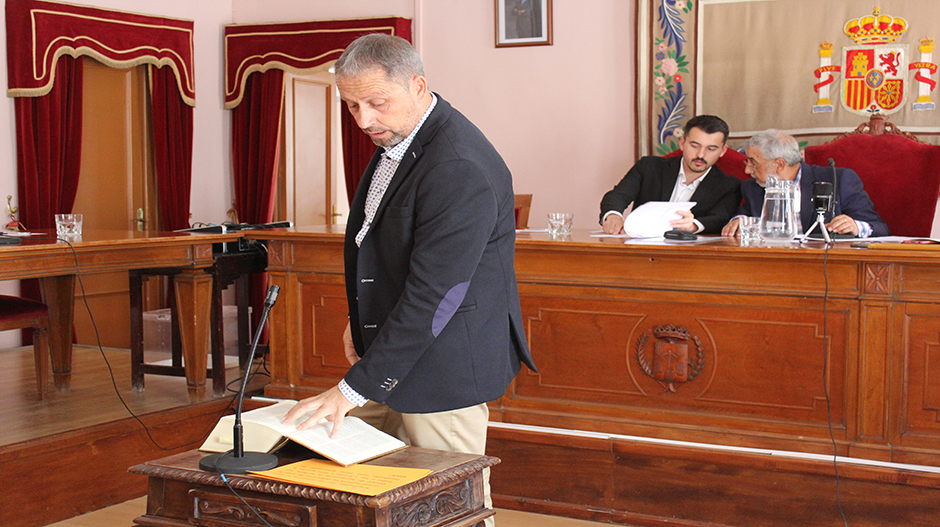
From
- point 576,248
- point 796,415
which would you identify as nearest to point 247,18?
point 576,248

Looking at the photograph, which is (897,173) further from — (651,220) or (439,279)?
(439,279)

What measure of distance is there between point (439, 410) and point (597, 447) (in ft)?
4.78

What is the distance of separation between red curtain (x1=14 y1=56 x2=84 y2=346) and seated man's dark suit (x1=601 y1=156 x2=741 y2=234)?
3.12m

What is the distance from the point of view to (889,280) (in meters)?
2.64

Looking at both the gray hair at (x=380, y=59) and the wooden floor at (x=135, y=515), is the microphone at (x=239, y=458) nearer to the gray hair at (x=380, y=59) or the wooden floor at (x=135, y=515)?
the gray hair at (x=380, y=59)

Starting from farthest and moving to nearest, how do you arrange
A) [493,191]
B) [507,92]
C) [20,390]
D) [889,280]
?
[507,92] → [20,390] → [889,280] → [493,191]

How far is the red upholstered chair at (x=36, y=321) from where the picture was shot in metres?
3.70

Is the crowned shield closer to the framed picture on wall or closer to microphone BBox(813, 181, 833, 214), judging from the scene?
the framed picture on wall

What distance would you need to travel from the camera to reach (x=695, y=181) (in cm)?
416

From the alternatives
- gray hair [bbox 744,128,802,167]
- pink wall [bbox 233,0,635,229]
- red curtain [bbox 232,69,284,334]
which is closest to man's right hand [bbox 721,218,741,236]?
gray hair [bbox 744,128,802,167]

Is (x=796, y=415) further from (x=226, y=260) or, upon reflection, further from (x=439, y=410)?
(x=226, y=260)

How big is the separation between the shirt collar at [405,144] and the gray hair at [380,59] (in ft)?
0.29

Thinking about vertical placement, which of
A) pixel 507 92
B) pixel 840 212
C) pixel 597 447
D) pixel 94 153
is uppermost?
pixel 507 92

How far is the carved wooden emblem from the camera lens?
2.87m
